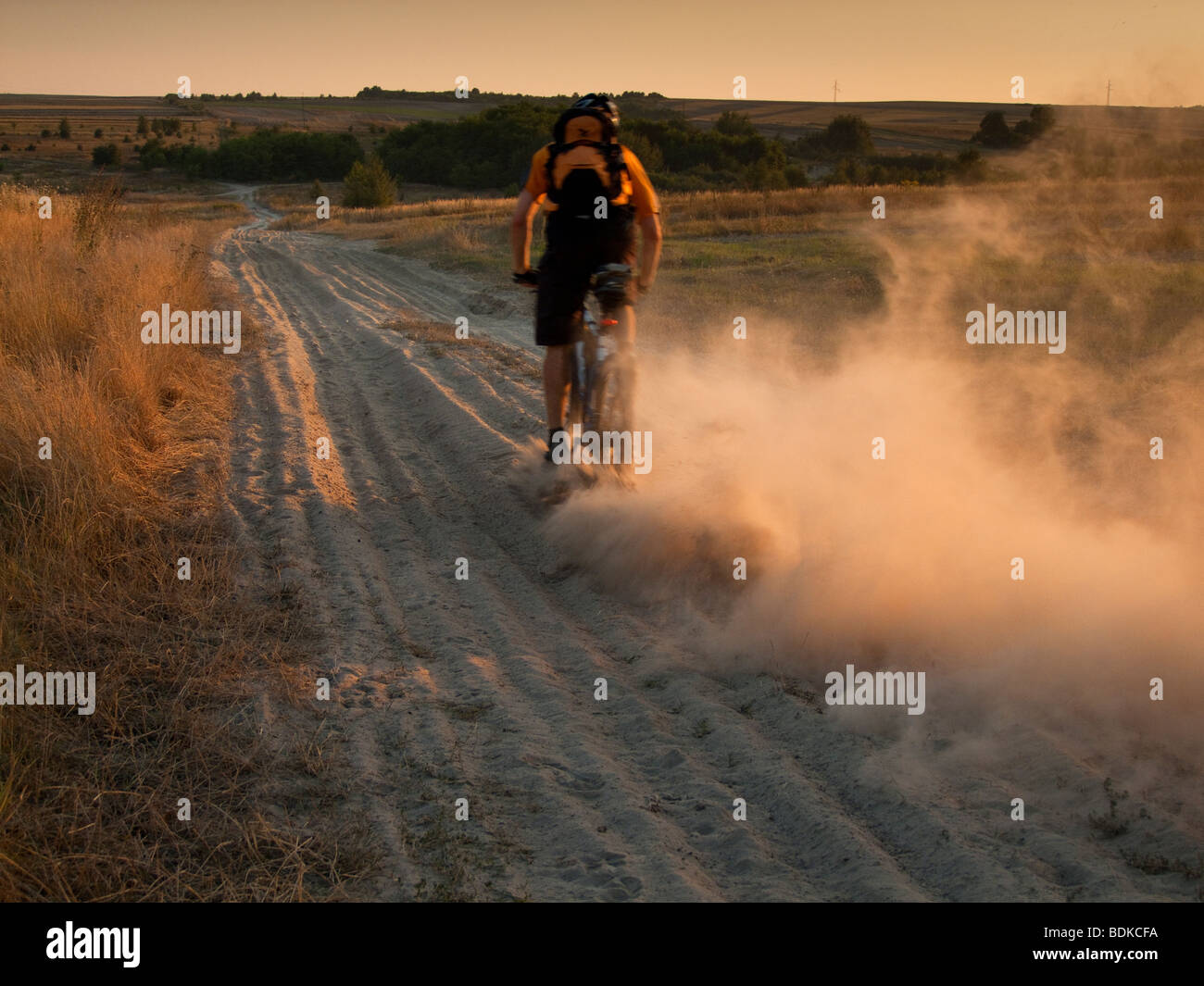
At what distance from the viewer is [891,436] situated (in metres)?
6.55

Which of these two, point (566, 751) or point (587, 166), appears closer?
point (566, 751)

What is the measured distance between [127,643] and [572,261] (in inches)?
130

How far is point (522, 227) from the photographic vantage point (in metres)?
6.16

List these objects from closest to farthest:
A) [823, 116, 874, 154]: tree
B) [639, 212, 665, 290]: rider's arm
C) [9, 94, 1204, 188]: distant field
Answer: [639, 212, 665, 290]: rider's arm, [9, 94, 1204, 188]: distant field, [823, 116, 874, 154]: tree

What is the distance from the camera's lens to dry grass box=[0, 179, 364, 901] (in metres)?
2.80

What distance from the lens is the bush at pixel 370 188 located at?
49.5 metres

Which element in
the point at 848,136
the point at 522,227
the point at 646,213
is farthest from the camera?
the point at 848,136

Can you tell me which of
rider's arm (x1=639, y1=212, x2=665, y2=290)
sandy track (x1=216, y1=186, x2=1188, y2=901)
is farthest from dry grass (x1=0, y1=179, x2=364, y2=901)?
rider's arm (x1=639, y1=212, x2=665, y2=290)

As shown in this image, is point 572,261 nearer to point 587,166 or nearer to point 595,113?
point 587,166

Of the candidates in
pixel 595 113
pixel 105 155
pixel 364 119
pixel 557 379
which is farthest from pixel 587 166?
pixel 364 119

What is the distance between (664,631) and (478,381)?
17.4 ft

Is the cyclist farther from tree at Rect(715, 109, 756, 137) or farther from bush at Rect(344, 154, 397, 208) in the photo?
tree at Rect(715, 109, 756, 137)

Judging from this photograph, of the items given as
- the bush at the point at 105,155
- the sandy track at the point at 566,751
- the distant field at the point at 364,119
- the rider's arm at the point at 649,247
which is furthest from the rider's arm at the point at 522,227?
the bush at the point at 105,155
